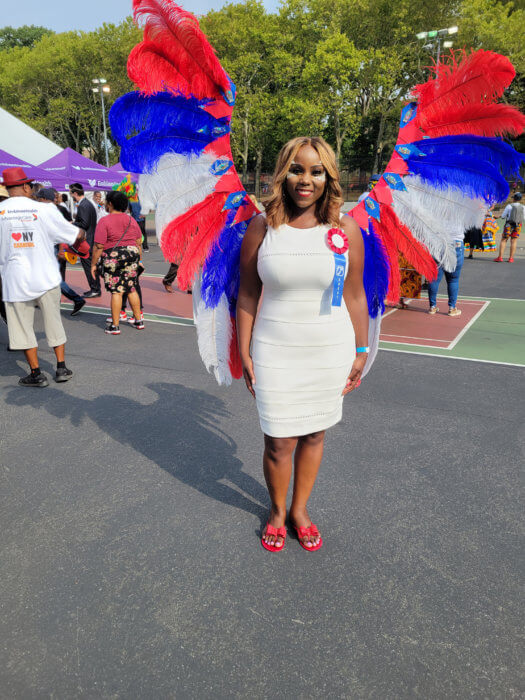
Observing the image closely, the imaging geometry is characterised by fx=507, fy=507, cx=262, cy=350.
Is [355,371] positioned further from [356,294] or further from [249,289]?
[249,289]

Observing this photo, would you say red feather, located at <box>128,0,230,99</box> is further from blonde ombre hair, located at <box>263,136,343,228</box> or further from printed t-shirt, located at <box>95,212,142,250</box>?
printed t-shirt, located at <box>95,212,142,250</box>

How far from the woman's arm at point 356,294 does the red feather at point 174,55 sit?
3.06 feet

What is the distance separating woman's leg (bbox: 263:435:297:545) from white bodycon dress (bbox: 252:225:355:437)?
90mm

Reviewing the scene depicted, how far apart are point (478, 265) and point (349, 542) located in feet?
39.1

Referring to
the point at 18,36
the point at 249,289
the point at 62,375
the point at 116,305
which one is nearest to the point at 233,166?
the point at 249,289

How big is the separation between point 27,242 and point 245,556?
147 inches

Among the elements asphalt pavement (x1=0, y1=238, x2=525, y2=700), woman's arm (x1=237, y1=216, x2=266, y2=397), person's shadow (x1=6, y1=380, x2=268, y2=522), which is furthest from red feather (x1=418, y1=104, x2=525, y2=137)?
person's shadow (x1=6, y1=380, x2=268, y2=522)

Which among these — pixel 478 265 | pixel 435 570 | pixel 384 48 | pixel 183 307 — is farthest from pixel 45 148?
pixel 384 48

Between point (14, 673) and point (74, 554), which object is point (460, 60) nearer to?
point (74, 554)

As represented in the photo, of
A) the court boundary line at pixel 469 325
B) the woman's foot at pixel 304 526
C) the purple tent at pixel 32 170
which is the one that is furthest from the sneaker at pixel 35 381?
the purple tent at pixel 32 170

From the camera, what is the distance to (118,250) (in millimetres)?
6797

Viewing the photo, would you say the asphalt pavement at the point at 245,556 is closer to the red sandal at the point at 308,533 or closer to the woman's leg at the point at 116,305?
the red sandal at the point at 308,533

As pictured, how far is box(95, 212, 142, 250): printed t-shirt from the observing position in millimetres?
6661

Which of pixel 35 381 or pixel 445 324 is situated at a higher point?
pixel 35 381
